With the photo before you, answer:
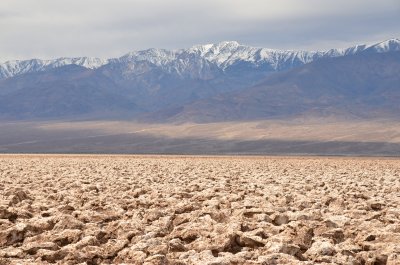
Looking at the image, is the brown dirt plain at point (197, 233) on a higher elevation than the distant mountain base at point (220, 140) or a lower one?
lower

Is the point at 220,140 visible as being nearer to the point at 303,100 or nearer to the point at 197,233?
the point at 303,100

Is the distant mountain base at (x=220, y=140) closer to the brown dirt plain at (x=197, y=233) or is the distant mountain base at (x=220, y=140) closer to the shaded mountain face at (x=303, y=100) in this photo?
the shaded mountain face at (x=303, y=100)

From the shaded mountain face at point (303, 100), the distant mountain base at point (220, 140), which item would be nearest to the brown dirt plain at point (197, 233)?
the distant mountain base at point (220, 140)

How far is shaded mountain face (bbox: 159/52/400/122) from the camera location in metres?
138

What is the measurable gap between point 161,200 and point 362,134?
84723 mm

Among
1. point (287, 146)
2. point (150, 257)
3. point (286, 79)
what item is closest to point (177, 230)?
point (150, 257)

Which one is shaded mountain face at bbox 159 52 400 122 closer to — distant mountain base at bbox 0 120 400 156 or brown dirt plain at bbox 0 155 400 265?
distant mountain base at bbox 0 120 400 156

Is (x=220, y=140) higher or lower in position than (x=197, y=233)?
higher

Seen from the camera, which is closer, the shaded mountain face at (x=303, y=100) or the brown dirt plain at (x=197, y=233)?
the brown dirt plain at (x=197, y=233)

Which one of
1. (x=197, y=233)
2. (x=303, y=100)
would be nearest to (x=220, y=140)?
(x=303, y=100)

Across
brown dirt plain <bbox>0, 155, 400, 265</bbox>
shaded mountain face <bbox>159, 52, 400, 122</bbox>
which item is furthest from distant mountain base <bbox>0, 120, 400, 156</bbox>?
brown dirt plain <bbox>0, 155, 400, 265</bbox>

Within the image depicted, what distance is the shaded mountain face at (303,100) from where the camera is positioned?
13825 centimetres

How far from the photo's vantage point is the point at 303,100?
162 meters

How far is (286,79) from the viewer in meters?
192
